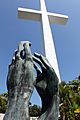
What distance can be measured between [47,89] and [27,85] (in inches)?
20.4

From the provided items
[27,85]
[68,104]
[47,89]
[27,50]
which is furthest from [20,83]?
[68,104]

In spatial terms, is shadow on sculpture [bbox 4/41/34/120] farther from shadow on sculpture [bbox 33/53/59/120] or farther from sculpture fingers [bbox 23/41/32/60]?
shadow on sculpture [bbox 33/53/59/120]

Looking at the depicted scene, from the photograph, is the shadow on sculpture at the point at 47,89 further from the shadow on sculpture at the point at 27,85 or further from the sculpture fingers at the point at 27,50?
the sculpture fingers at the point at 27,50

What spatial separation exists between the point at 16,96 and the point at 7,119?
48cm

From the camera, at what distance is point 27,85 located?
664cm

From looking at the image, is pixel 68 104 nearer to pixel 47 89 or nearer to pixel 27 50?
pixel 47 89

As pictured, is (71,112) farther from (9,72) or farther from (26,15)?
(9,72)

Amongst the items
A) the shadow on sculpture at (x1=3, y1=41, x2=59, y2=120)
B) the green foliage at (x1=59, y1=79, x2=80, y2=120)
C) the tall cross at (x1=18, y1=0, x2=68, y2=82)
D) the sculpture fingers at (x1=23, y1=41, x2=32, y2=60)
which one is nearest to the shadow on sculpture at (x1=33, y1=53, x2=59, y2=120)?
the shadow on sculpture at (x1=3, y1=41, x2=59, y2=120)

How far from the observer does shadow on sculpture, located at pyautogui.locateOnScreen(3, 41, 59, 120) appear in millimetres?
6410

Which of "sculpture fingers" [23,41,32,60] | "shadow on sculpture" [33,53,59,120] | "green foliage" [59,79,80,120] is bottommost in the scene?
"shadow on sculpture" [33,53,59,120]

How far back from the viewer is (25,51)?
275 inches

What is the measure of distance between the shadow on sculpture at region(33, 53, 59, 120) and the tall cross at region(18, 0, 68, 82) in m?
12.5

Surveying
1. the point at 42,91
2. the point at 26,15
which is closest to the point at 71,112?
the point at 26,15

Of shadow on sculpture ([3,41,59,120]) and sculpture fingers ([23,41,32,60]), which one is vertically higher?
sculpture fingers ([23,41,32,60])
